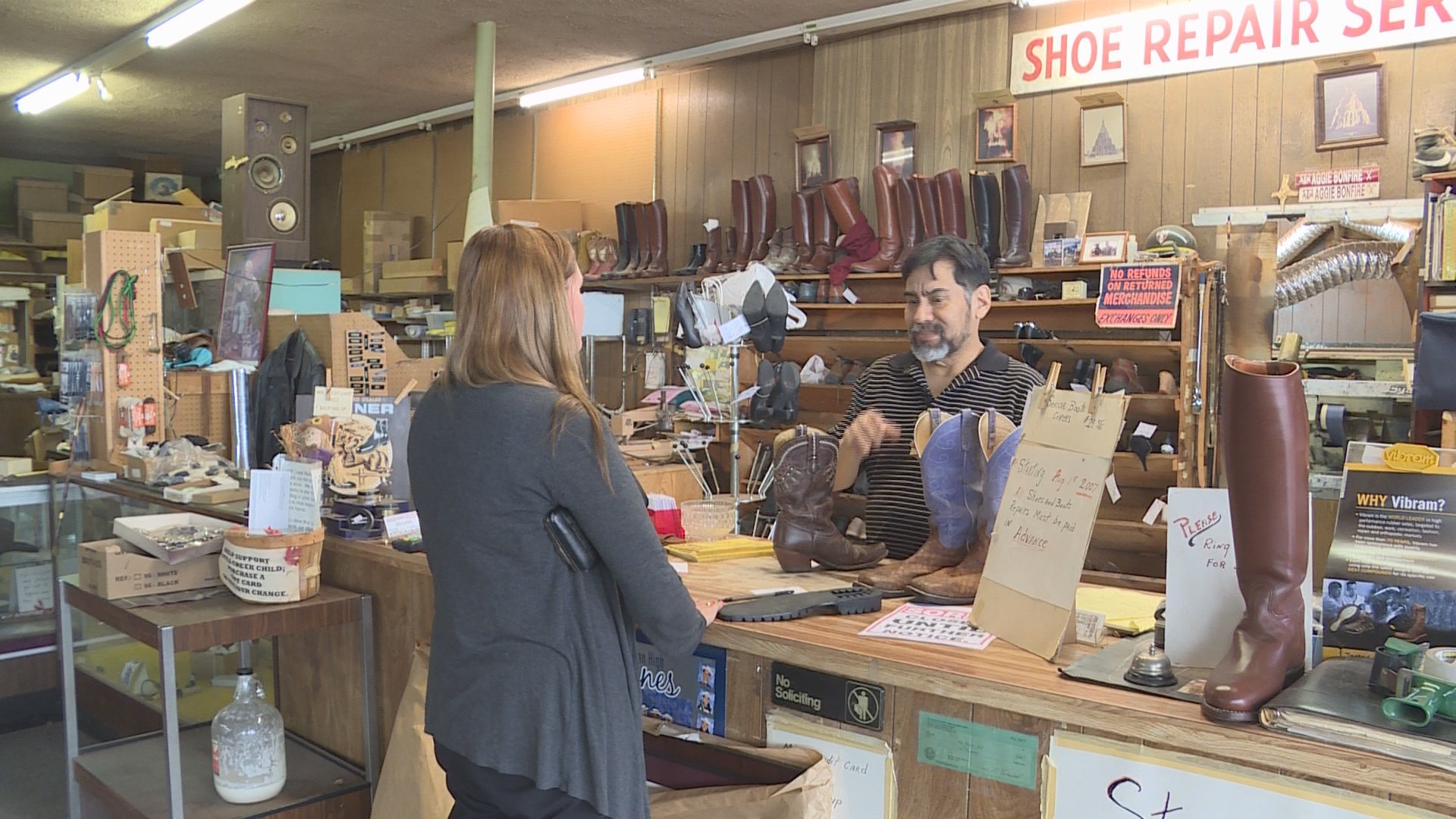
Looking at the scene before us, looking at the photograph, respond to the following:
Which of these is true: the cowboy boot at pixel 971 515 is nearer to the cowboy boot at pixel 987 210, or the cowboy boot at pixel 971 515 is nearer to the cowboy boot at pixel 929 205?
the cowboy boot at pixel 987 210

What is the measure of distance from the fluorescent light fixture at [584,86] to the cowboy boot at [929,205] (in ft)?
8.43

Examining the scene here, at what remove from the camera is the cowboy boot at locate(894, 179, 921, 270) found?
19.4 ft

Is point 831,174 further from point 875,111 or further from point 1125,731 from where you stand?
point 1125,731

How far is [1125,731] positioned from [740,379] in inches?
174

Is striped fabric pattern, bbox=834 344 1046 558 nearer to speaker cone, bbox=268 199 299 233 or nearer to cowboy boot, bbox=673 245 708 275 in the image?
cowboy boot, bbox=673 245 708 275

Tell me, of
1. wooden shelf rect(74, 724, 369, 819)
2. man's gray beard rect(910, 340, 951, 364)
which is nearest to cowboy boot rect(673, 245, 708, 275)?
man's gray beard rect(910, 340, 951, 364)

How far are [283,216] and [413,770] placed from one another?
460 centimetres

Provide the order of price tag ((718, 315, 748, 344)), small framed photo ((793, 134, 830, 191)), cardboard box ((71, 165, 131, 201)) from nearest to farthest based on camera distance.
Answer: price tag ((718, 315, 748, 344)) < small framed photo ((793, 134, 830, 191)) < cardboard box ((71, 165, 131, 201))

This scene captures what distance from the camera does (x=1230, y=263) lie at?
510cm

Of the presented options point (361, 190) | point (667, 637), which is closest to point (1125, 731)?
point (667, 637)

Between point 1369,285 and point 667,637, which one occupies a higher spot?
point 1369,285

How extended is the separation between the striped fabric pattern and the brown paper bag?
122 cm

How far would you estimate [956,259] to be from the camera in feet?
9.73

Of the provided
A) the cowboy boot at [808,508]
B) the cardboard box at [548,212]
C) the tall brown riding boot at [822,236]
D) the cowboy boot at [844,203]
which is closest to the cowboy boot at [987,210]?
the cowboy boot at [844,203]
